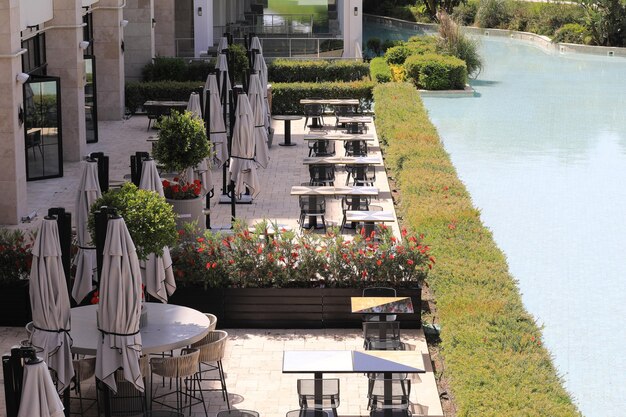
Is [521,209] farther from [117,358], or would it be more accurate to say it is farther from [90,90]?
[117,358]

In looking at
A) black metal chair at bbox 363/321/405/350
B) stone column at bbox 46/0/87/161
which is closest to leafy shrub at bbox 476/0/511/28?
stone column at bbox 46/0/87/161

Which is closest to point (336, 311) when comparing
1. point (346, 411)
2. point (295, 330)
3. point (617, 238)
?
point (295, 330)

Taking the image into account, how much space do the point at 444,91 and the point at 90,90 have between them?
49.6ft

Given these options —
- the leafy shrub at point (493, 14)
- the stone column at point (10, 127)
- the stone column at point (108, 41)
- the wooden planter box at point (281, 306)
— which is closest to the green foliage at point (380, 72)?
the stone column at point (108, 41)

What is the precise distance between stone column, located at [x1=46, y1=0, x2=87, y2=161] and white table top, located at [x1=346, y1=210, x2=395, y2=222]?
9933 mm

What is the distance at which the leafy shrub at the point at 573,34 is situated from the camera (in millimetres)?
55688

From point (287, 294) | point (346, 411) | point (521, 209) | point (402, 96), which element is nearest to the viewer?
point (346, 411)

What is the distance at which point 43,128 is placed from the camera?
81.9 ft

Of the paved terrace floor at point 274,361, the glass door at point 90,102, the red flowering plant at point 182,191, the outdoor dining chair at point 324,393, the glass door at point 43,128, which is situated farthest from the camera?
the glass door at point 90,102

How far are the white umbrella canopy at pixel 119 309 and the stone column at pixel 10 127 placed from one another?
9570 millimetres

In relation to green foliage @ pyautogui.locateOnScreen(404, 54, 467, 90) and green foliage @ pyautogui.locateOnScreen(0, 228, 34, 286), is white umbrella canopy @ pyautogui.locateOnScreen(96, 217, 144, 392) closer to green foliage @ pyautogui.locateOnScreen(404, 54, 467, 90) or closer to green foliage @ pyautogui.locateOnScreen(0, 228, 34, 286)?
green foliage @ pyautogui.locateOnScreen(0, 228, 34, 286)

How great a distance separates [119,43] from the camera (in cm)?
3228

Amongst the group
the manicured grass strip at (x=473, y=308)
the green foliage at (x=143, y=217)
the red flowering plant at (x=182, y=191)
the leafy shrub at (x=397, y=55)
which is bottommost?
the manicured grass strip at (x=473, y=308)

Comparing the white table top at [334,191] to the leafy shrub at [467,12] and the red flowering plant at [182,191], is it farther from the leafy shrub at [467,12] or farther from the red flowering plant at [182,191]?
the leafy shrub at [467,12]
